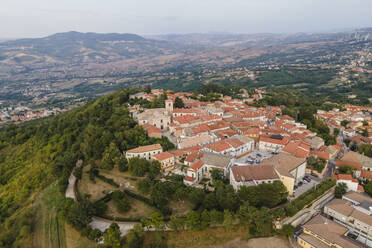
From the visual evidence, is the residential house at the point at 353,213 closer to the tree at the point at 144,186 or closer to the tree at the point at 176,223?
the tree at the point at 176,223

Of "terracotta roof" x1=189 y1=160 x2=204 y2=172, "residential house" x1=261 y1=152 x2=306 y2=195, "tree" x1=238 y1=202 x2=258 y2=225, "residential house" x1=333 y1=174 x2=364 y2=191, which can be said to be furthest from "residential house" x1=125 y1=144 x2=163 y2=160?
"residential house" x1=333 y1=174 x2=364 y2=191

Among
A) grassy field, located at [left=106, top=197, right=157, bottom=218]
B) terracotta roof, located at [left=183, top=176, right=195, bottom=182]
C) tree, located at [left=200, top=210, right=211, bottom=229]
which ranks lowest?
grassy field, located at [left=106, top=197, right=157, bottom=218]

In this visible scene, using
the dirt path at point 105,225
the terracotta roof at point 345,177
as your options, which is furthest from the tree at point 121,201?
the terracotta roof at point 345,177

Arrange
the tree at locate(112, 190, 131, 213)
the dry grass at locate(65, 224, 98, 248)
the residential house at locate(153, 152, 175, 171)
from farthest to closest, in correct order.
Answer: the residential house at locate(153, 152, 175, 171) < the tree at locate(112, 190, 131, 213) < the dry grass at locate(65, 224, 98, 248)

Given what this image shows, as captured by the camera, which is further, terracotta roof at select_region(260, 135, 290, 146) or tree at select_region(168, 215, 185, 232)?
terracotta roof at select_region(260, 135, 290, 146)

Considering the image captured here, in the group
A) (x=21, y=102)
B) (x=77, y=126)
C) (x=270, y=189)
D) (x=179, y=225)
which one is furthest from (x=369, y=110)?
(x=21, y=102)

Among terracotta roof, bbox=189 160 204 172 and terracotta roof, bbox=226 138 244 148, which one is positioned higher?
terracotta roof, bbox=226 138 244 148

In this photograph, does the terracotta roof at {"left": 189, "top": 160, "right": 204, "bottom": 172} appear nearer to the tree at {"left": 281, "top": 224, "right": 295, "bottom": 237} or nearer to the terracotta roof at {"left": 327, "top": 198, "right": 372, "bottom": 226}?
the tree at {"left": 281, "top": 224, "right": 295, "bottom": 237}

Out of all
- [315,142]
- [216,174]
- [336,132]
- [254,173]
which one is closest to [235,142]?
[254,173]
